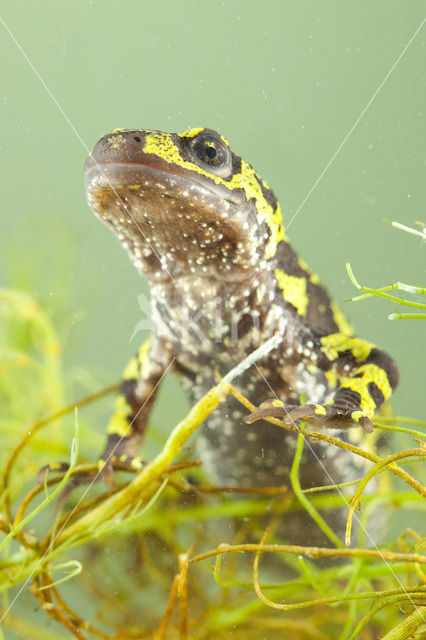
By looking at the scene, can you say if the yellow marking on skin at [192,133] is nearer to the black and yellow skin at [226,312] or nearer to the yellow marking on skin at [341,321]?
the black and yellow skin at [226,312]

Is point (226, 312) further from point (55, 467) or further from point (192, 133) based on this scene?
point (55, 467)

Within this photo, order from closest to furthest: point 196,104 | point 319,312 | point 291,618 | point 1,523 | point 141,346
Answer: point 1,523 < point 196,104 < point 291,618 < point 319,312 < point 141,346

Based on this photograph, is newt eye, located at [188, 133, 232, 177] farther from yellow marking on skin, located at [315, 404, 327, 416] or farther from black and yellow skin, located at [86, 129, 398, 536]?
yellow marking on skin, located at [315, 404, 327, 416]

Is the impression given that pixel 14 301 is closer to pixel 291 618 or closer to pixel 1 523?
pixel 1 523

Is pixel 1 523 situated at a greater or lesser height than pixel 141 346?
lesser

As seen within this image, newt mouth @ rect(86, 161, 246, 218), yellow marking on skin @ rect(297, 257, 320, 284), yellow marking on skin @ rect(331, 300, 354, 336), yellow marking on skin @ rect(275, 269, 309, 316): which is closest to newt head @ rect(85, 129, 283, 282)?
newt mouth @ rect(86, 161, 246, 218)

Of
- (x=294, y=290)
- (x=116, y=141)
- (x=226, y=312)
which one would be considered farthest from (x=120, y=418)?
(x=116, y=141)

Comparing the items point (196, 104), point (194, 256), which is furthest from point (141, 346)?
point (196, 104)
